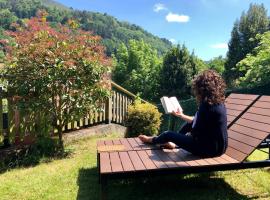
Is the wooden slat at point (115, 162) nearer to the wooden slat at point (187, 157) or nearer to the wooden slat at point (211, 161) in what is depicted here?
the wooden slat at point (187, 157)

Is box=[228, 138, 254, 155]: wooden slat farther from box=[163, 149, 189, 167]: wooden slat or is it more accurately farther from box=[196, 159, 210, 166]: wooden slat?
box=[163, 149, 189, 167]: wooden slat

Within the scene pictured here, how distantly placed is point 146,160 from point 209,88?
1213 mm

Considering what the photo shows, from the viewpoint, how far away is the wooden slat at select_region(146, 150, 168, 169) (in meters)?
4.14

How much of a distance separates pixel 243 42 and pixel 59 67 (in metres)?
40.8

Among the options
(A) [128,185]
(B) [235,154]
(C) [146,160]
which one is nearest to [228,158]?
(B) [235,154]

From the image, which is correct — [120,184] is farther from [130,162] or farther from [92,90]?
[92,90]

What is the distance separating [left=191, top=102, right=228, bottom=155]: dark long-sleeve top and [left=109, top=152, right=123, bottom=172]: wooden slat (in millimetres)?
1059

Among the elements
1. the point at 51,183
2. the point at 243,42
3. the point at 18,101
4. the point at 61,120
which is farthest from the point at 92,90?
the point at 243,42

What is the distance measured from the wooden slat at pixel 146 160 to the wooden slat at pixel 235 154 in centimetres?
108

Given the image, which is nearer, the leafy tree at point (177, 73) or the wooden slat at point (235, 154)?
the wooden slat at point (235, 154)

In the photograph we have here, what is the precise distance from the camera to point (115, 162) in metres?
4.32

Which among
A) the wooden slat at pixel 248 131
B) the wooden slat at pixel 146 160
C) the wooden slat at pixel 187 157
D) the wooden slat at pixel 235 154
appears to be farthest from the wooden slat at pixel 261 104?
the wooden slat at pixel 146 160

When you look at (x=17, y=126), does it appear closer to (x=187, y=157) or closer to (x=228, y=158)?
(x=187, y=157)

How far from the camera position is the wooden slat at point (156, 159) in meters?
4.14
